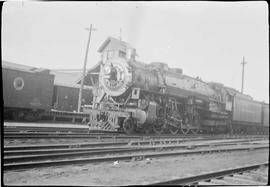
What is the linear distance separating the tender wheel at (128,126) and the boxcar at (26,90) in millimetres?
6087

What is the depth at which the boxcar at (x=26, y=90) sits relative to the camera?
15.3 metres

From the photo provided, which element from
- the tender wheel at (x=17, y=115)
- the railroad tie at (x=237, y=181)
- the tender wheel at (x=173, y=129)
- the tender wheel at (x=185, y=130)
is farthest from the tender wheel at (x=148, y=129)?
the railroad tie at (x=237, y=181)

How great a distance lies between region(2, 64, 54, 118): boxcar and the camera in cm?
1529

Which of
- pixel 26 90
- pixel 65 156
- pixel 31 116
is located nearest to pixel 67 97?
pixel 31 116

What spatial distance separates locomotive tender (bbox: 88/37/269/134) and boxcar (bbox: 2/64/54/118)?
3347mm

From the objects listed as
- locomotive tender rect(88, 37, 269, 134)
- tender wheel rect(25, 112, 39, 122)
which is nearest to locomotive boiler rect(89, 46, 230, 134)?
locomotive tender rect(88, 37, 269, 134)

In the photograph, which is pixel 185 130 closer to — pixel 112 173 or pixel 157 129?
pixel 157 129

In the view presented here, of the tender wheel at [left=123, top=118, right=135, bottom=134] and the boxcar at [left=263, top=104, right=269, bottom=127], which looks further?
the boxcar at [left=263, top=104, right=269, bottom=127]

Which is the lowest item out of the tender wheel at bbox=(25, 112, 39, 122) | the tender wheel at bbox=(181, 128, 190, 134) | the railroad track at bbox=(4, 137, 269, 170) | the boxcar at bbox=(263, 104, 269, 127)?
the railroad track at bbox=(4, 137, 269, 170)

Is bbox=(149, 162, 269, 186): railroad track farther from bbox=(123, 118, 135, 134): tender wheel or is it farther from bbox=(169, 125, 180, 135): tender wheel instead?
bbox=(169, 125, 180, 135): tender wheel

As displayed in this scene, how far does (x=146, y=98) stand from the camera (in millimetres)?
13477

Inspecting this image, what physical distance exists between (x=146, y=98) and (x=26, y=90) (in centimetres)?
670

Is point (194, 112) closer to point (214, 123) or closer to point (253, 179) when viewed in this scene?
point (214, 123)

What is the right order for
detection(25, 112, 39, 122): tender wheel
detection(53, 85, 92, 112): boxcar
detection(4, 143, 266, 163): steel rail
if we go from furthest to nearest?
detection(53, 85, 92, 112): boxcar, detection(25, 112, 39, 122): tender wheel, detection(4, 143, 266, 163): steel rail
